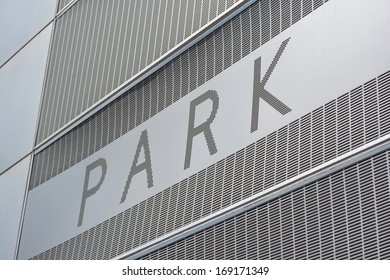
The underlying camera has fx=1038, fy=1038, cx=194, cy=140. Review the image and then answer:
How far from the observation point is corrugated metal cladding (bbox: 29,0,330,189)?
9.62m

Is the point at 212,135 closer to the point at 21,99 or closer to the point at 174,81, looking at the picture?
the point at 174,81

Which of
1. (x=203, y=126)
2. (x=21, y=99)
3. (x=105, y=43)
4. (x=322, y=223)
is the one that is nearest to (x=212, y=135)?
(x=203, y=126)

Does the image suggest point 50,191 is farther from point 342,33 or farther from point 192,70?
point 342,33

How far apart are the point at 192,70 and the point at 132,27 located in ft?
5.12

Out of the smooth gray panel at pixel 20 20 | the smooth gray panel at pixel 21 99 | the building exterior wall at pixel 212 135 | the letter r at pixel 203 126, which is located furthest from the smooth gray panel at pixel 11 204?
the letter r at pixel 203 126

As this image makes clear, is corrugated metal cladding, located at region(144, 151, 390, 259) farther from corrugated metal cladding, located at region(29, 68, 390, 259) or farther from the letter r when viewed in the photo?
the letter r

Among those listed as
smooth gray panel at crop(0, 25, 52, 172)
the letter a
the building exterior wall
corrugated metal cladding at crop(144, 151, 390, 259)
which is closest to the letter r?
the building exterior wall

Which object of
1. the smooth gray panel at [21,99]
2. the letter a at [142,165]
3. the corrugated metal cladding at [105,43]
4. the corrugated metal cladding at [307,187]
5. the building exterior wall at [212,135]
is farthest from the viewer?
the smooth gray panel at [21,99]

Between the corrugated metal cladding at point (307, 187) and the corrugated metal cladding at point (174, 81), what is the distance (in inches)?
5.1

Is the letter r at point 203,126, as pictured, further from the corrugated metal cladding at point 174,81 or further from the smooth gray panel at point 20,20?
the smooth gray panel at point 20,20

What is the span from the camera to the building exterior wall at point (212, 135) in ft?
26.9

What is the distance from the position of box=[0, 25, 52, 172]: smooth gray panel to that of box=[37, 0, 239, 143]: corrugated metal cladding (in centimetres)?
28

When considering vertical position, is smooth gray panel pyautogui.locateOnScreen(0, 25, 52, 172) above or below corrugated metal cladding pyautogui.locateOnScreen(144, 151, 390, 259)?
above

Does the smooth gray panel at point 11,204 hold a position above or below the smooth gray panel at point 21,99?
A: below
